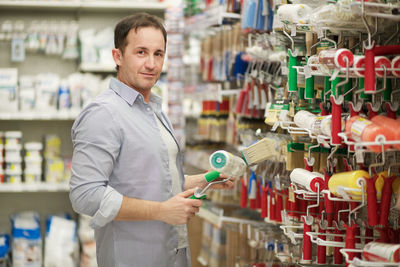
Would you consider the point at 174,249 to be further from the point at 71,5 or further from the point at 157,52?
the point at 71,5

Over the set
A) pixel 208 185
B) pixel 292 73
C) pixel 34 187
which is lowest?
pixel 34 187

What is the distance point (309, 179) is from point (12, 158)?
276 centimetres

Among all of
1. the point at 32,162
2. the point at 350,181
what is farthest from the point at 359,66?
the point at 32,162

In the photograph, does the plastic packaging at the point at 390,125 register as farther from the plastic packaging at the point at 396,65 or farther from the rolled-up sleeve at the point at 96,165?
the rolled-up sleeve at the point at 96,165

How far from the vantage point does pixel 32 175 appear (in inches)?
165

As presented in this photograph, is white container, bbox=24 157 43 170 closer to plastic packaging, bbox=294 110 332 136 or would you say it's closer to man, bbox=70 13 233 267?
man, bbox=70 13 233 267

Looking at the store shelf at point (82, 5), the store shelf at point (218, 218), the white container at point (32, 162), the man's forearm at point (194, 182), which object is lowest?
the store shelf at point (218, 218)

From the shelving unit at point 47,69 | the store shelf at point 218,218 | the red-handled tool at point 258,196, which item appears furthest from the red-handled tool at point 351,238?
the shelving unit at point 47,69

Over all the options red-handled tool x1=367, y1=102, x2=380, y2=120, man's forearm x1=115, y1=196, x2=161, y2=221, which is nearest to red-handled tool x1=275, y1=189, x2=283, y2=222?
man's forearm x1=115, y1=196, x2=161, y2=221

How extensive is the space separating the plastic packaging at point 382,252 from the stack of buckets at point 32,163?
120 inches

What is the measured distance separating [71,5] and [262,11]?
176cm

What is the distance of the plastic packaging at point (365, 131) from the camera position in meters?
1.49

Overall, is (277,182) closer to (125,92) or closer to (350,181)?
(125,92)

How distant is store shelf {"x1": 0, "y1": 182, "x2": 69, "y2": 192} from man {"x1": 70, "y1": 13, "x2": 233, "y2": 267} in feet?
6.27
